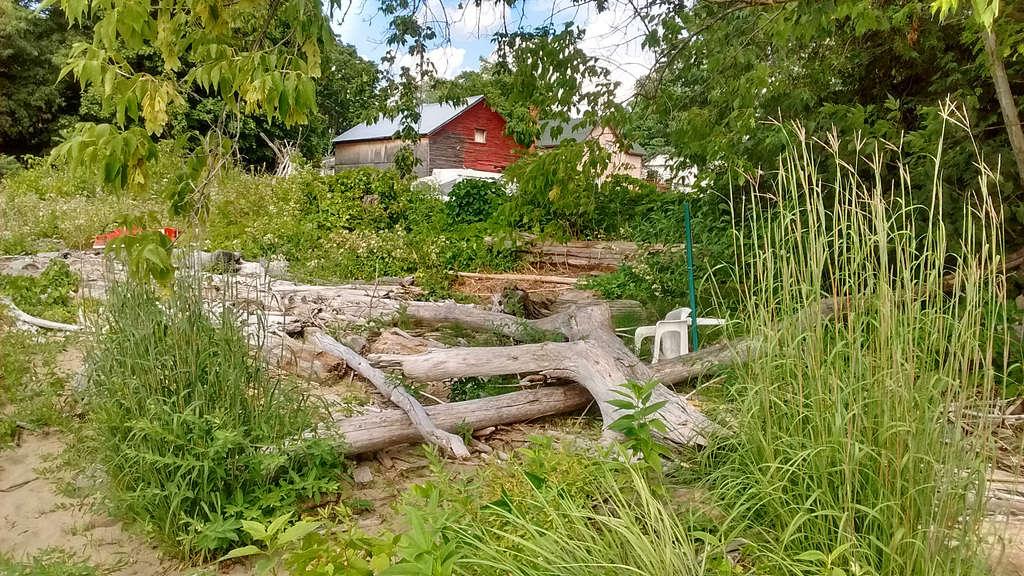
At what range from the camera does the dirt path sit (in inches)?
101

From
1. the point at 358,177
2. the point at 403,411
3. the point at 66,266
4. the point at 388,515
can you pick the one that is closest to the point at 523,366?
the point at 403,411

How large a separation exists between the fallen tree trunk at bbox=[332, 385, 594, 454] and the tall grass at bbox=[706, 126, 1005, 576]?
186cm

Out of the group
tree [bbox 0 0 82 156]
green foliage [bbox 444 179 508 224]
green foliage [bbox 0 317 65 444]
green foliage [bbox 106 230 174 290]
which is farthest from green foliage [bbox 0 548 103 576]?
tree [bbox 0 0 82 156]

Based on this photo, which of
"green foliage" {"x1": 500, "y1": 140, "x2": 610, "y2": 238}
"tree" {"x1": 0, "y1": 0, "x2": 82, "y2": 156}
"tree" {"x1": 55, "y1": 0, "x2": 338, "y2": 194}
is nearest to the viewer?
"tree" {"x1": 55, "y1": 0, "x2": 338, "y2": 194}

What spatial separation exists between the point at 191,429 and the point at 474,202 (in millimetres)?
8573

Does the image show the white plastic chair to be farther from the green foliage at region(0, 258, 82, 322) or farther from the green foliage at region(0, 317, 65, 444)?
the green foliage at region(0, 258, 82, 322)

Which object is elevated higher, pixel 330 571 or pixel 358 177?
pixel 358 177

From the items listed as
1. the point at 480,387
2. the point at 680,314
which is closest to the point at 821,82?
the point at 680,314

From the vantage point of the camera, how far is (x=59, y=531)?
280 cm

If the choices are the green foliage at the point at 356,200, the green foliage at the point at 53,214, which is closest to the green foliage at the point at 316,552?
the green foliage at the point at 53,214

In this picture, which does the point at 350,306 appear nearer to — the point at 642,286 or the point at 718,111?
the point at 642,286

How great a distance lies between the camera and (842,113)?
4516 millimetres

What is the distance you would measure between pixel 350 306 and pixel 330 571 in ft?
16.3

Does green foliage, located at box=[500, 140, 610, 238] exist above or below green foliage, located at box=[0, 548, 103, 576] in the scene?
above
